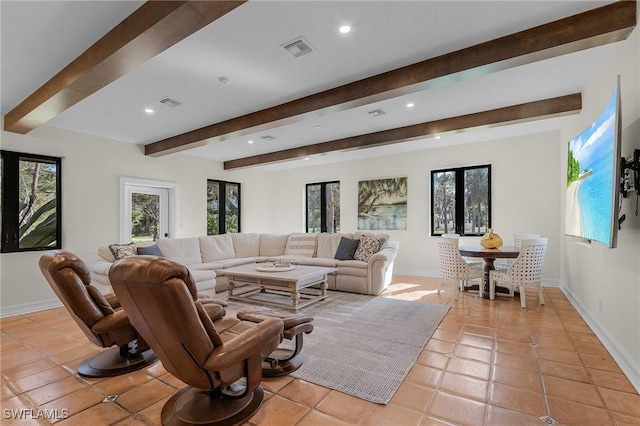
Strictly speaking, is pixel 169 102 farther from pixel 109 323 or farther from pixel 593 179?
pixel 593 179

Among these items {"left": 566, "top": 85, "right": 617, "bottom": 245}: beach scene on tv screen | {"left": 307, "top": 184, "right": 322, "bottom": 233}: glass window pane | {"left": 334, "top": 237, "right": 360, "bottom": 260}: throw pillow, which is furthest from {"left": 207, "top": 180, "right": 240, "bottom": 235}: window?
{"left": 566, "top": 85, "right": 617, "bottom": 245}: beach scene on tv screen

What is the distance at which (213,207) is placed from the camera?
743 cm

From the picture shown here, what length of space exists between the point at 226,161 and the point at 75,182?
3170 mm

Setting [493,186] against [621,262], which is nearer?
[621,262]

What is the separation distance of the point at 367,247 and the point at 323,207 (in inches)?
121

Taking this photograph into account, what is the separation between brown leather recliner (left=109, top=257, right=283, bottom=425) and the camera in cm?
153

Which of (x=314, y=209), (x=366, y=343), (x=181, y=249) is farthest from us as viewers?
(x=314, y=209)

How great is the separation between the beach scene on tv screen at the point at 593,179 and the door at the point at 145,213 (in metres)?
6.44

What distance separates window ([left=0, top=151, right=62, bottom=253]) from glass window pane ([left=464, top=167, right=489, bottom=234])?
7.09 metres

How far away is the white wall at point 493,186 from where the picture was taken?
5391mm

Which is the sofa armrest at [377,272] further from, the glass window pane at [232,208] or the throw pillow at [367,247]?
the glass window pane at [232,208]

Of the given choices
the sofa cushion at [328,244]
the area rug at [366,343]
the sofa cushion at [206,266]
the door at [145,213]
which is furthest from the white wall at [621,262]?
the door at [145,213]

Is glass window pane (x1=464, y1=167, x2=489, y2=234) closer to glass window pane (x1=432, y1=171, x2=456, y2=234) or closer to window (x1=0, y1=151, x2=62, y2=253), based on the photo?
glass window pane (x1=432, y1=171, x2=456, y2=234)

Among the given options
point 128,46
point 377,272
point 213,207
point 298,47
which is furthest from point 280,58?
point 213,207
